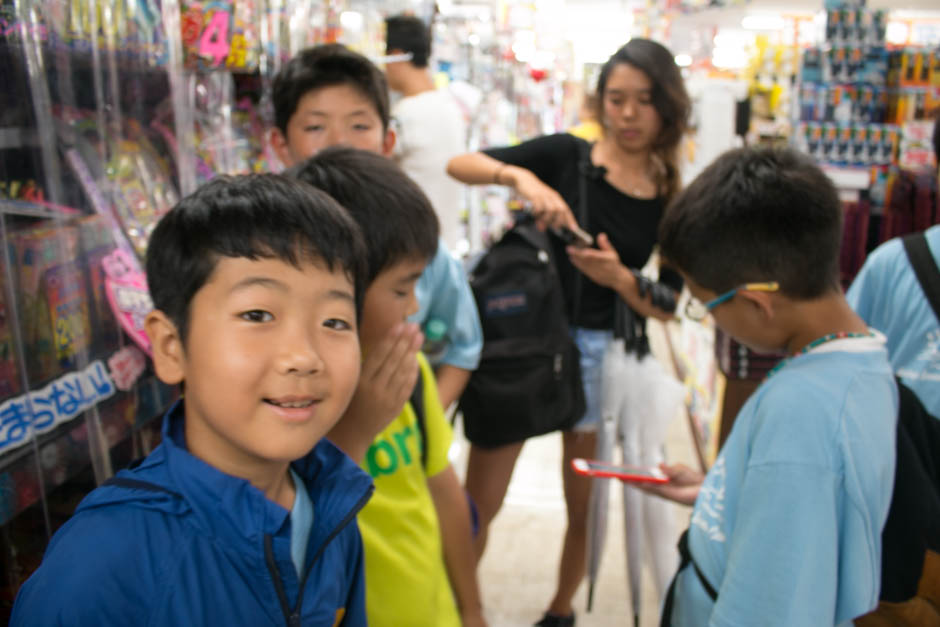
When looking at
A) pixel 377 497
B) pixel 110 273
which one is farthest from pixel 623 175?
pixel 110 273

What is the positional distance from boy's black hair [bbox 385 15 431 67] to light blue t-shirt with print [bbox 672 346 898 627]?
2009 millimetres

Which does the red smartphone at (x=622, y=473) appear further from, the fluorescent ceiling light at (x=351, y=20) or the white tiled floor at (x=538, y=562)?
the fluorescent ceiling light at (x=351, y=20)

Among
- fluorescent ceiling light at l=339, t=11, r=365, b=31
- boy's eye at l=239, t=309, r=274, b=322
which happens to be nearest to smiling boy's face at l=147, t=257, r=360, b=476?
boy's eye at l=239, t=309, r=274, b=322

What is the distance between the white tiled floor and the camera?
2385mm

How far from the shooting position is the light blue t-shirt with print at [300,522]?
0.87 meters

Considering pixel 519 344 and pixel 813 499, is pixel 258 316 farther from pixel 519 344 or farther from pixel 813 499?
pixel 519 344

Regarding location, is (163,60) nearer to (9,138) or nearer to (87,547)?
(9,138)

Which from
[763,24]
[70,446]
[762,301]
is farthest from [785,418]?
[763,24]

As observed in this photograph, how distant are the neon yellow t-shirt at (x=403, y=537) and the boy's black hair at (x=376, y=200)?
29cm

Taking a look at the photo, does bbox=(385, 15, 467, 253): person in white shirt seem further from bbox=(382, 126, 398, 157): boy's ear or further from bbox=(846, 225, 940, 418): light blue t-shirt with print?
bbox=(846, 225, 940, 418): light blue t-shirt with print

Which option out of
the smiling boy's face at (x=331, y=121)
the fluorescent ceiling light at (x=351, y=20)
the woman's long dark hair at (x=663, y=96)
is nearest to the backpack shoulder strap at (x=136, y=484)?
the smiling boy's face at (x=331, y=121)

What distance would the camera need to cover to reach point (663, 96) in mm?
1978

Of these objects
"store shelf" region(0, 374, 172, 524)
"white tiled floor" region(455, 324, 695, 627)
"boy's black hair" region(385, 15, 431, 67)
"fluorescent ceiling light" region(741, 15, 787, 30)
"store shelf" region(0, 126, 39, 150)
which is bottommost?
"white tiled floor" region(455, 324, 695, 627)

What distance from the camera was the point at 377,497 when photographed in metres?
1.16
